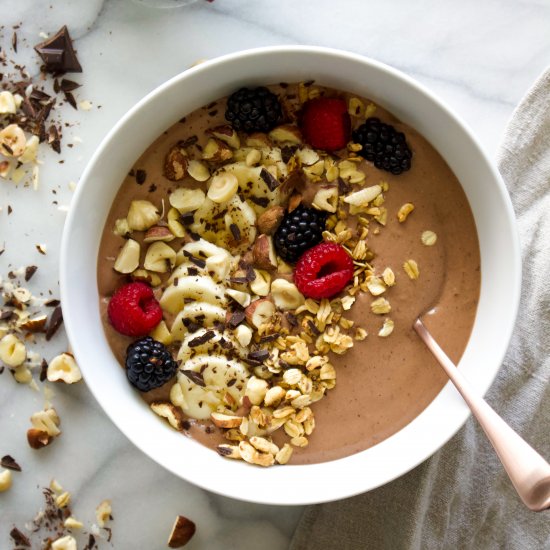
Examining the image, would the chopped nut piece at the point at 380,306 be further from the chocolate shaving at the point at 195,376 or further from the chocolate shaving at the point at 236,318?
the chocolate shaving at the point at 195,376

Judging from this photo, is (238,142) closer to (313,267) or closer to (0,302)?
(313,267)

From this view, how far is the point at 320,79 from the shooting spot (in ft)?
5.78

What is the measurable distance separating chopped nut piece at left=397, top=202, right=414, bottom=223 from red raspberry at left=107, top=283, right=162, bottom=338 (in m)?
0.57

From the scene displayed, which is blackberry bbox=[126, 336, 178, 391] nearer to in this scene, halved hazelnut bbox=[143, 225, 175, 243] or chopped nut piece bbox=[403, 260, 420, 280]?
halved hazelnut bbox=[143, 225, 175, 243]

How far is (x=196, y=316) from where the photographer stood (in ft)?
5.85

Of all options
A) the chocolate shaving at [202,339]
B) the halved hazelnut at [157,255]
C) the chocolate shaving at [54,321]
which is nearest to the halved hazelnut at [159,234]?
the halved hazelnut at [157,255]

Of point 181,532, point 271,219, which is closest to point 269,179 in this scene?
point 271,219

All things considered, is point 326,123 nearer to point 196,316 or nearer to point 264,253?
point 264,253

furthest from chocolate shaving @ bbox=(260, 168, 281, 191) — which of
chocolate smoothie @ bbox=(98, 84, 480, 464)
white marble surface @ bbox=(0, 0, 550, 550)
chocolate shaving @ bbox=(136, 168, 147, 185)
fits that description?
white marble surface @ bbox=(0, 0, 550, 550)

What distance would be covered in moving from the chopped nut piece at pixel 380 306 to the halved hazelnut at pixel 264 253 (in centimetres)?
24

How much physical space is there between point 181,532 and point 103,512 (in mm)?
197

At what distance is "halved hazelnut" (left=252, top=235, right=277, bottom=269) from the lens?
1.77 metres

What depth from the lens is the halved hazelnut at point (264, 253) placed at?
177cm

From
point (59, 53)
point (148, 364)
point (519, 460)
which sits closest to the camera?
point (519, 460)
